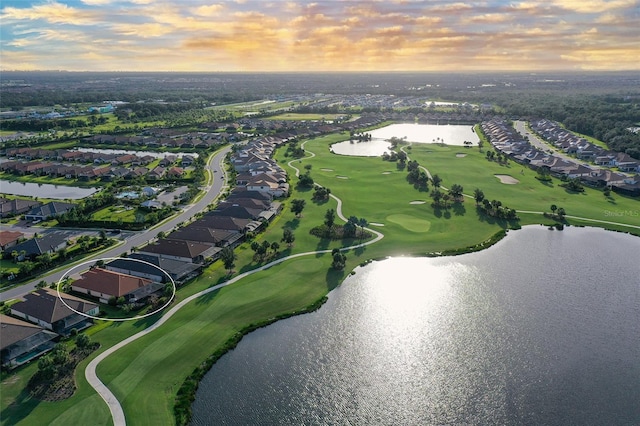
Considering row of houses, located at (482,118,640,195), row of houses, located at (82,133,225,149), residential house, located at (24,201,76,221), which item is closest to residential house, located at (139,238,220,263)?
residential house, located at (24,201,76,221)

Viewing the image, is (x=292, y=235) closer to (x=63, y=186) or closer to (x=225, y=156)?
(x=63, y=186)

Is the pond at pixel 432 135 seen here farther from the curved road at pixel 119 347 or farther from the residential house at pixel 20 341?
the residential house at pixel 20 341

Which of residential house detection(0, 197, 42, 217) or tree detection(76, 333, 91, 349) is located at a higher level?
residential house detection(0, 197, 42, 217)

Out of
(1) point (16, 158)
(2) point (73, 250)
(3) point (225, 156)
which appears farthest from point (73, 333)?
(1) point (16, 158)

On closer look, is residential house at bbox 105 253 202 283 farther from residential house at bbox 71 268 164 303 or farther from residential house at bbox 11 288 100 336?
residential house at bbox 11 288 100 336

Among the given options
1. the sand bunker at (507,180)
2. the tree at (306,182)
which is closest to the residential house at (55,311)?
the tree at (306,182)

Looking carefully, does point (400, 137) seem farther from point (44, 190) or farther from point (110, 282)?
point (110, 282)
